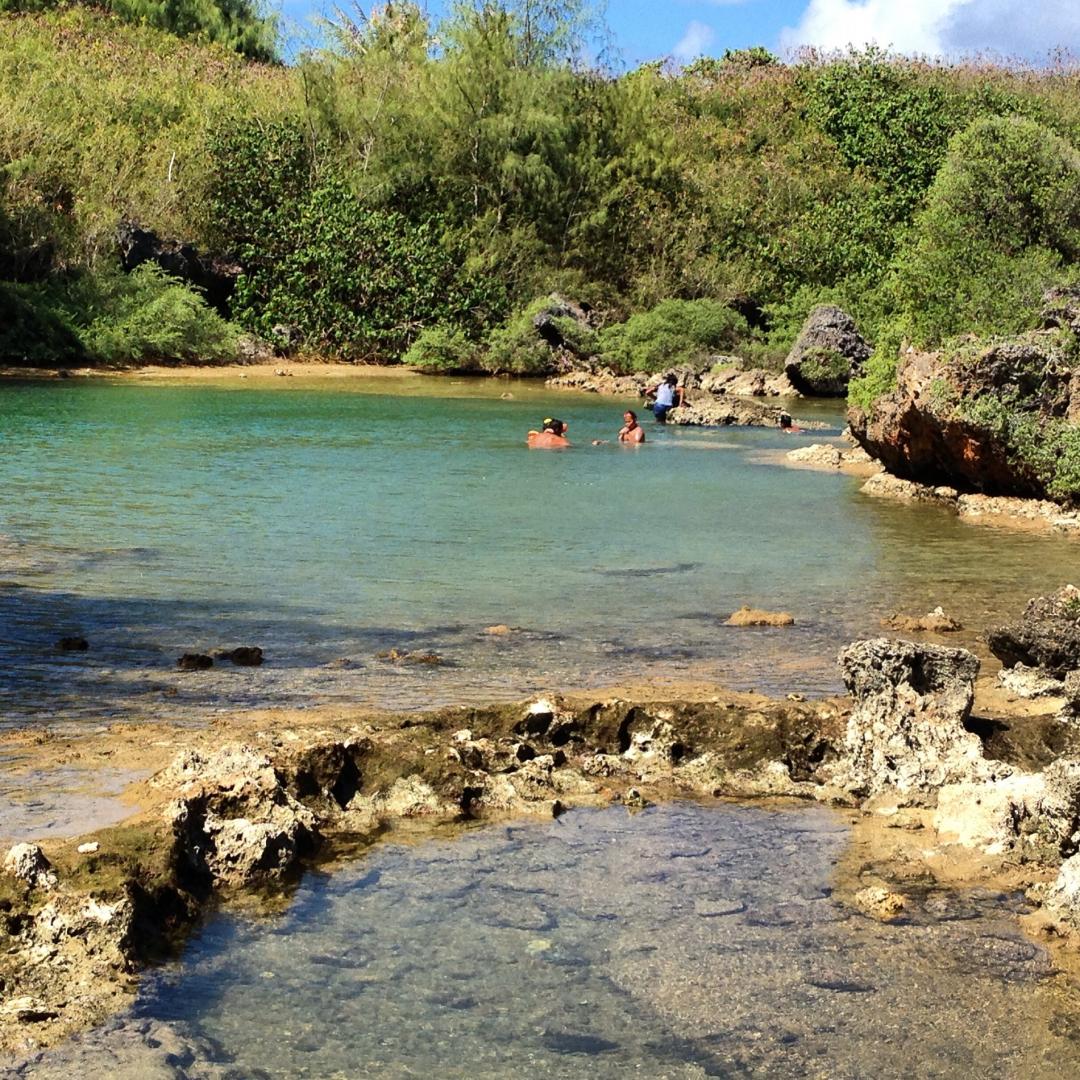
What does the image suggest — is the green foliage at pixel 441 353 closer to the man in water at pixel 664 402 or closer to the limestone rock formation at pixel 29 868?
the man in water at pixel 664 402

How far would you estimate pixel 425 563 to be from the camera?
14.0 m

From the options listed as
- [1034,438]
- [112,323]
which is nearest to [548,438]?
[1034,438]

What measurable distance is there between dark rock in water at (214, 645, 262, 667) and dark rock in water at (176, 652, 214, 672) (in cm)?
18

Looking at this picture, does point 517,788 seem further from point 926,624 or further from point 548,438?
point 548,438

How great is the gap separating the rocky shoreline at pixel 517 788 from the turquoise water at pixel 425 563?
138 centimetres

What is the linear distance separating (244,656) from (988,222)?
1715 centimetres

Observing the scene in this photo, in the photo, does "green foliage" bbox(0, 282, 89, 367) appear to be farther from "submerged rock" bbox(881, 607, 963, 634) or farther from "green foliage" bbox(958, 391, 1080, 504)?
"submerged rock" bbox(881, 607, 963, 634)

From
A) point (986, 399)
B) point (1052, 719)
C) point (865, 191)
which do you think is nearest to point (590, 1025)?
point (1052, 719)

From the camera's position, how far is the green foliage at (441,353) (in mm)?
44344

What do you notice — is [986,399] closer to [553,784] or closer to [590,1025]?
[553,784]

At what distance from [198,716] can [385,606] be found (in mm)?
3720

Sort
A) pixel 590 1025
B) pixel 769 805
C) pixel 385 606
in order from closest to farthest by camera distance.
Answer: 1. pixel 590 1025
2. pixel 769 805
3. pixel 385 606

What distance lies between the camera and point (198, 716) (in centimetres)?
828

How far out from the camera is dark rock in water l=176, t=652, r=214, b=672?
9453mm
